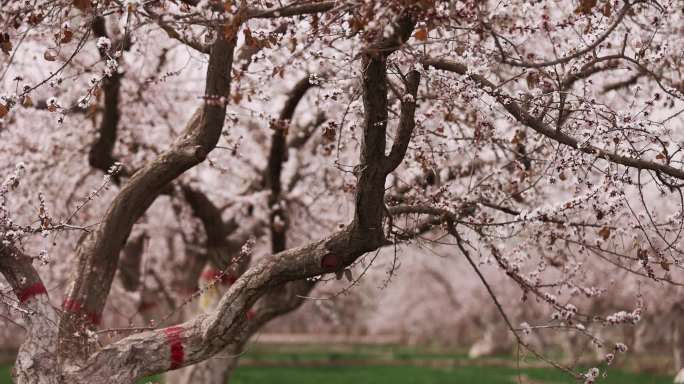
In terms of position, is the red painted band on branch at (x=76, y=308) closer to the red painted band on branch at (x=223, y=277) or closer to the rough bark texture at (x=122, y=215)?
the rough bark texture at (x=122, y=215)

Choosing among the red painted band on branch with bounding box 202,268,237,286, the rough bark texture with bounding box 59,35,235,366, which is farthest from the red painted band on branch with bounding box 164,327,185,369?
the red painted band on branch with bounding box 202,268,237,286

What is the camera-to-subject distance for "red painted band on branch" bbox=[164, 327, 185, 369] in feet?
17.9

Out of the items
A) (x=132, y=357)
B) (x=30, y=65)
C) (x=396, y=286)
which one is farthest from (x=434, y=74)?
(x=396, y=286)

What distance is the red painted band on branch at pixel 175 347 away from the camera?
215 inches

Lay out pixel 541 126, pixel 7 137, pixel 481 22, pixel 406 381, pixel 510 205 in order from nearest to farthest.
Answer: pixel 481 22 → pixel 541 126 → pixel 510 205 → pixel 7 137 → pixel 406 381

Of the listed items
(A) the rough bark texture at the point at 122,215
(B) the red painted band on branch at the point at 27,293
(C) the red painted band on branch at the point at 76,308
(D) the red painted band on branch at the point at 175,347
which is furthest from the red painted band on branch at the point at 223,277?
(B) the red painted band on branch at the point at 27,293

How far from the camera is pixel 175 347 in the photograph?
545 centimetres

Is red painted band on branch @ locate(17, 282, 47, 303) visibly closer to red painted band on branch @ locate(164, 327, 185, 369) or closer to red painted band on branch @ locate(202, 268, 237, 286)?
red painted band on branch @ locate(164, 327, 185, 369)

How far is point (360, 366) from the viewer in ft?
105

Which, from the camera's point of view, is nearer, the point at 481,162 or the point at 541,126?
the point at 541,126

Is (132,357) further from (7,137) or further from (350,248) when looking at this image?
(7,137)

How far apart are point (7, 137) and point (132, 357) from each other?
5.83 m

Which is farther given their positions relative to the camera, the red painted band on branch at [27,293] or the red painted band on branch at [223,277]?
the red painted band on branch at [223,277]

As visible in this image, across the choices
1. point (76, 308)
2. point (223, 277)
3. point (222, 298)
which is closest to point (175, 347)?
point (222, 298)
